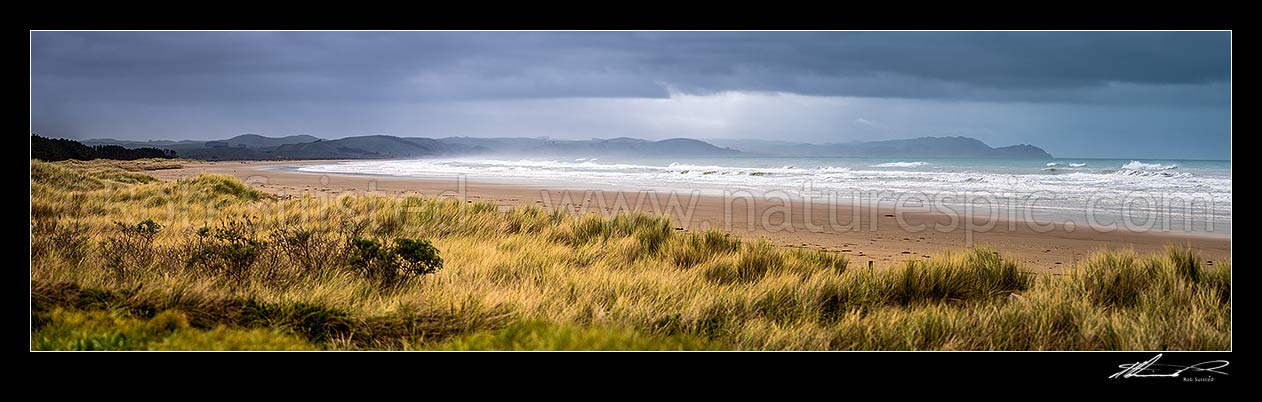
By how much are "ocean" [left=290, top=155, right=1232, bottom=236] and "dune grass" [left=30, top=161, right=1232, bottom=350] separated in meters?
2.87

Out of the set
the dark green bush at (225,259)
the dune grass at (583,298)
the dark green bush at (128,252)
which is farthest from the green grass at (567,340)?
the dark green bush at (128,252)

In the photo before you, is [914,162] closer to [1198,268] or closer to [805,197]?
[805,197]

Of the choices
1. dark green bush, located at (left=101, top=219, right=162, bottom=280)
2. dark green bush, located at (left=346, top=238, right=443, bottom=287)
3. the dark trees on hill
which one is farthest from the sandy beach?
the dark trees on hill

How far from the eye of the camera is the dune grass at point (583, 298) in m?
3.83

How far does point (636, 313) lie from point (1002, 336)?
2080 mm

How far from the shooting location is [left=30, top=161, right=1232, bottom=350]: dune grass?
3.83 metres

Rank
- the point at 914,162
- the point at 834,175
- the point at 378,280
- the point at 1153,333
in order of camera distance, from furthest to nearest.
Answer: the point at 914,162
the point at 834,175
the point at 378,280
the point at 1153,333

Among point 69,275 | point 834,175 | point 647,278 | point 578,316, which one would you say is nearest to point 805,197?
point 834,175

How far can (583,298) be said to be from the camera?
4.57 m

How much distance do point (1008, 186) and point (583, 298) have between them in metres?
15.9

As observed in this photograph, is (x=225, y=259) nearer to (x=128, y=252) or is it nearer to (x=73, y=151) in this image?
(x=128, y=252)

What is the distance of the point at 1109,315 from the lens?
14.5 ft
